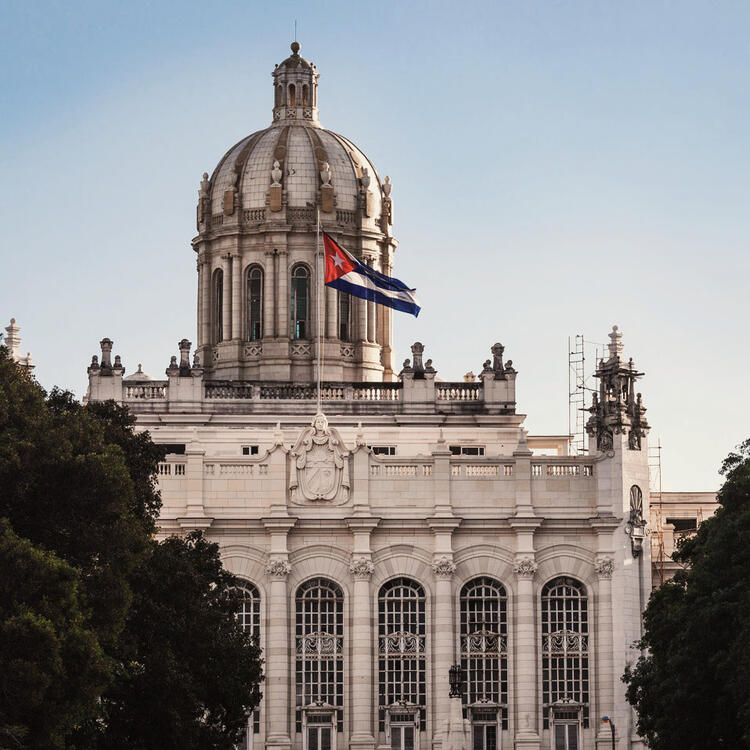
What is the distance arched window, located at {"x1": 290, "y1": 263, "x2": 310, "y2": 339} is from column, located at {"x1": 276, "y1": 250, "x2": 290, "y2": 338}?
523 mm

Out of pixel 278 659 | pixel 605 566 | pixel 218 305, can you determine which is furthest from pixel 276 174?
pixel 278 659

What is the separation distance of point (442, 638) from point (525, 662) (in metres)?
3.64

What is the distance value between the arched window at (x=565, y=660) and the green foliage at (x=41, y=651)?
37.0 metres

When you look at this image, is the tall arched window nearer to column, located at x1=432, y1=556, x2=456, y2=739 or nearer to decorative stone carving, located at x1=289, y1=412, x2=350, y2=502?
decorative stone carving, located at x1=289, y1=412, x2=350, y2=502

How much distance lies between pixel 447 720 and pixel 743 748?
20841 mm

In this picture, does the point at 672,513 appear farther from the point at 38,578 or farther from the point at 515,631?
the point at 38,578

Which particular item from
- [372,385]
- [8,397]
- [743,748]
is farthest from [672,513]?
[8,397]

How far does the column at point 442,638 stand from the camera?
102 meters

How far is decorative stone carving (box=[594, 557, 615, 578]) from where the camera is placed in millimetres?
103250

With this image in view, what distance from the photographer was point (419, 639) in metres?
103

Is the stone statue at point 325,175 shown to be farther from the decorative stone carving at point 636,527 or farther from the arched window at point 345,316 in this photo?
the decorative stone carving at point 636,527

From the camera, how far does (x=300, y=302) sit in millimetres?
122438

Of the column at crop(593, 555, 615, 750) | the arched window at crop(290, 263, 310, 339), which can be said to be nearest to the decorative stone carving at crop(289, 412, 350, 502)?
the column at crop(593, 555, 615, 750)

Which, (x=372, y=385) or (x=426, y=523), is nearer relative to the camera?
(x=426, y=523)
